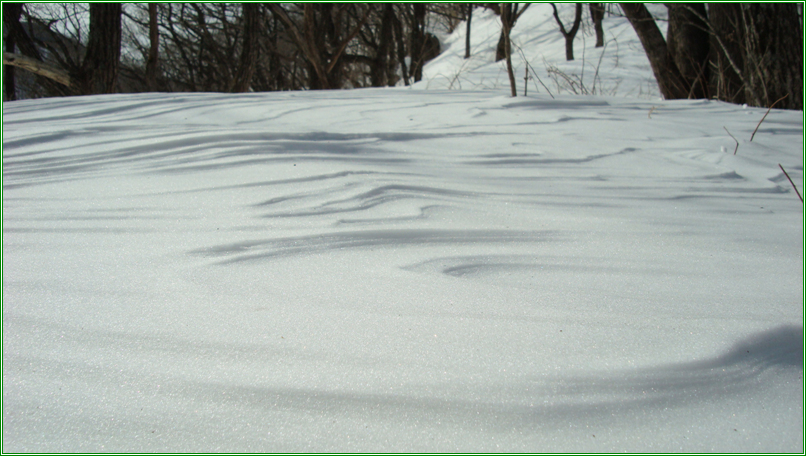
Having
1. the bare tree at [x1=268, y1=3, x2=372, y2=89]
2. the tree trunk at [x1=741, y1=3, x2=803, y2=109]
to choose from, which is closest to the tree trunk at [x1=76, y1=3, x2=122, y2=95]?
the bare tree at [x1=268, y1=3, x2=372, y2=89]

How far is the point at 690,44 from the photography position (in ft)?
14.8

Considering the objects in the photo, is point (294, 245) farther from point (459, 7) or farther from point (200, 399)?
point (459, 7)

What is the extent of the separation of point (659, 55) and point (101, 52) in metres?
5.58

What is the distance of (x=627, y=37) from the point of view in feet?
34.0

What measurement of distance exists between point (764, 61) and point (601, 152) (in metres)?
2.66

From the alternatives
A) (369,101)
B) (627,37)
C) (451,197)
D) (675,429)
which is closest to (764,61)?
(369,101)

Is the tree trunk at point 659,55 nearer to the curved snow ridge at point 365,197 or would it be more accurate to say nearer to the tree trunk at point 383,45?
the curved snow ridge at point 365,197

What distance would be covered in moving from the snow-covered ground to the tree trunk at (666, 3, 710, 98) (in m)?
2.96

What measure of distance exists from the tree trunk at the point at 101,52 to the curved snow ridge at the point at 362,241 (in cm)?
504

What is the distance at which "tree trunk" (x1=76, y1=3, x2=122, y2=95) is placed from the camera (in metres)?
4.99

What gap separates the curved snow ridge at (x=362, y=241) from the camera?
1.20 meters

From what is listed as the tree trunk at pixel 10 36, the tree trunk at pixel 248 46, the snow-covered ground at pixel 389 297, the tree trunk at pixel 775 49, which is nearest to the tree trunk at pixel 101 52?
the tree trunk at pixel 248 46

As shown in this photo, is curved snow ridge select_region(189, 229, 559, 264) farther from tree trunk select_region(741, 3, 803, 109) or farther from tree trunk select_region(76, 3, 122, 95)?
tree trunk select_region(76, 3, 122, 95)

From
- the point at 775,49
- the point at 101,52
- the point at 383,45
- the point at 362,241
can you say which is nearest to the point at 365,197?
the point at 362,241
